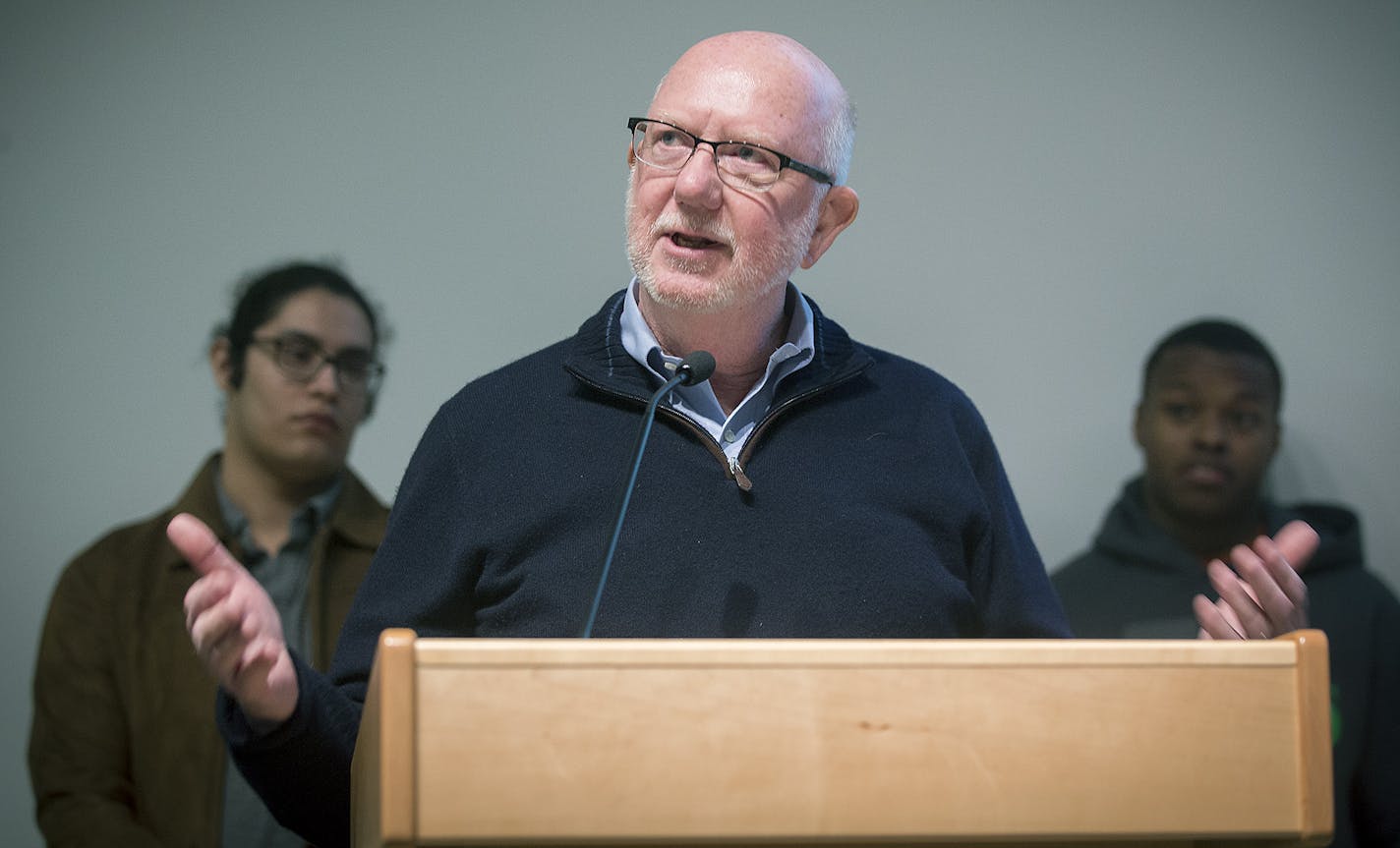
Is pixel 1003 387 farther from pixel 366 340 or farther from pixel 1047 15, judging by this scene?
pixel 366 340

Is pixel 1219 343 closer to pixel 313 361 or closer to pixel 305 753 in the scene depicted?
pixel 313 361

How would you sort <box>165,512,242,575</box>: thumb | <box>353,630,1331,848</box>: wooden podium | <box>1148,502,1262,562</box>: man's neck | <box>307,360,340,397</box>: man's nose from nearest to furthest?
<box>353,630,1331,848</box>: wooden podium < <box>165,512,242,575</box>: thumb < <box>307,360,340,397</box>: man's nose < <box>1148,502,1262,562</box>: man's neck

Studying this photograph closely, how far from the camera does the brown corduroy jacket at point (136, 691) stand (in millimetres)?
2299

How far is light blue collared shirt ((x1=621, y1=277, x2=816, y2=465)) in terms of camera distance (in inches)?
66.6

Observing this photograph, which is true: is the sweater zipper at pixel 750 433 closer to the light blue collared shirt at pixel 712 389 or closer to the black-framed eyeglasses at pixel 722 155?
the light blue collared shirt at pixel 712 389

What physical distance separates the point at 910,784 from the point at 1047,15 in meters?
2.32

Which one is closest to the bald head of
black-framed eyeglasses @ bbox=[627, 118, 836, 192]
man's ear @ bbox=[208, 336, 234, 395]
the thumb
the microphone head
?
black-framed eyeglasses @ bbox=[627, 118, 836, 192]

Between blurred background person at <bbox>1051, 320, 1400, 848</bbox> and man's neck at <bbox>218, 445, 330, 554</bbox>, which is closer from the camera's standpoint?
man's neck at <bbox>218, 445, 330, 554</bbox>

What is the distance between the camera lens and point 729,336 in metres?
1.77

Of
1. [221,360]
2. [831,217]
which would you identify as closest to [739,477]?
[831,217]

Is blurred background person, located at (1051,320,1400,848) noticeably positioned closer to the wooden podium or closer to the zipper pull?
the zipper pull

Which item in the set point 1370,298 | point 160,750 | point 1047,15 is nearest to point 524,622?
point 160,750

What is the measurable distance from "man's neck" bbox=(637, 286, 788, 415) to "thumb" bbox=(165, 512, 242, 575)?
0.71 metres

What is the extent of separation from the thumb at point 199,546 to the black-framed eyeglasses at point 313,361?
5.17ft
